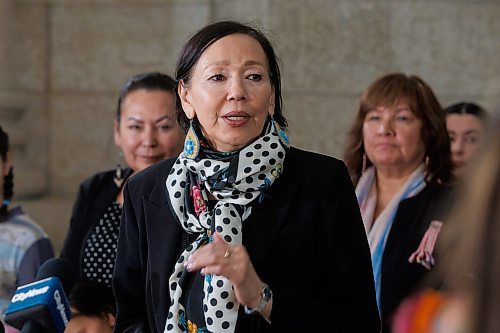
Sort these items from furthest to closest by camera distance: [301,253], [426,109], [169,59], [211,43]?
[169,59]
[426,109]
[211,43]
[301,253]

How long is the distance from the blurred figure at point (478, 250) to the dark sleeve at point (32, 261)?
212 cm

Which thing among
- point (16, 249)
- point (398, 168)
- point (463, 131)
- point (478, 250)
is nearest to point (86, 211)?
point (16, 249)

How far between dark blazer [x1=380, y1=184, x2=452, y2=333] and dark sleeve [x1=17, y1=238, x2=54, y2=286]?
1185 millimetres

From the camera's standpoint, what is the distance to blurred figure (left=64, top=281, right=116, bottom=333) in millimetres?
2619

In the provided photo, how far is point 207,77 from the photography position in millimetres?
1942

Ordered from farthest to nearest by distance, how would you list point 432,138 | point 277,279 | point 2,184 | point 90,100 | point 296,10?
1. point 90,100
2. point 296,10
3. point 432,138
4. point 2,184
5. point 277,279

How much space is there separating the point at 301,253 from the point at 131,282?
1.45ft

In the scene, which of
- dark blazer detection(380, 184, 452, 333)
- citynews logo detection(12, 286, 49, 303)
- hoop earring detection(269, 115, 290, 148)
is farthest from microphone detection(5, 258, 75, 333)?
dark blazer detection(380, 184, 452, 333)

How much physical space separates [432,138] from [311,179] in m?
1.44

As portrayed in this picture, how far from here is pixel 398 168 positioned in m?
3.21

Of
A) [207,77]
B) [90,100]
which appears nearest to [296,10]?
[90,100]

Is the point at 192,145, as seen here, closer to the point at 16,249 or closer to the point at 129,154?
the point at 16,249

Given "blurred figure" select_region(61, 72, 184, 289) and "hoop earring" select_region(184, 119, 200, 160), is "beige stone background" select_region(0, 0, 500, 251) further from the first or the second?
"hoop earring" select_region(184, 119, 200, 160)

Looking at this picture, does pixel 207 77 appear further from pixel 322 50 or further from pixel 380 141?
pixel 322 50
